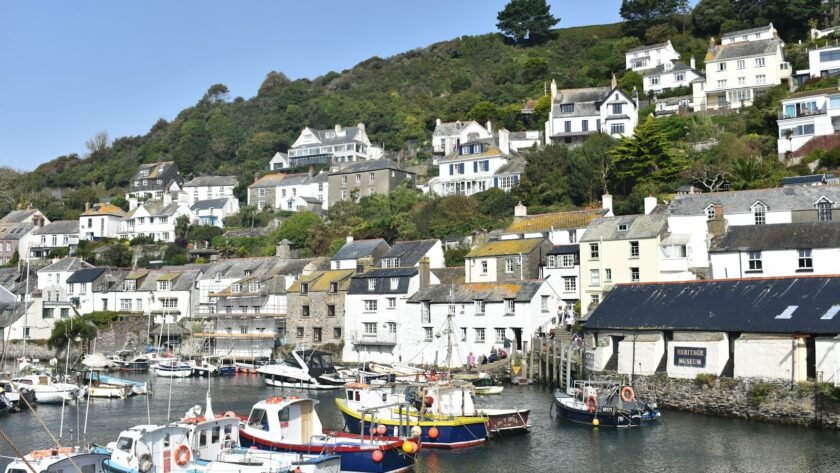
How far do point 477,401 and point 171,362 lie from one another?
30.5 meters

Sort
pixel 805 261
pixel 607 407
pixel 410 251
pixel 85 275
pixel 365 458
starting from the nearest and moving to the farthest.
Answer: pixel 365 458 < pixel 607 407 < pixel 805 261 < pixel 410 251 < pixel 85 275

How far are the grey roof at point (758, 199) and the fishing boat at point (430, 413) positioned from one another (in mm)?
25849

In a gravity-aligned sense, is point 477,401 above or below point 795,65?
below

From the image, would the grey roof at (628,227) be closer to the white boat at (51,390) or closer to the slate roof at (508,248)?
the slate roof at (508,248)

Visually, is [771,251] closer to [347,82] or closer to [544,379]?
[544,379]

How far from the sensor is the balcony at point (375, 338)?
60.9 m

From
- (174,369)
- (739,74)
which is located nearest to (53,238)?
(174,369)

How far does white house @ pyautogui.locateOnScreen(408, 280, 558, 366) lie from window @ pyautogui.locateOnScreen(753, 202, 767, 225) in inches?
560

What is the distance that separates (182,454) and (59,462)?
4438mm

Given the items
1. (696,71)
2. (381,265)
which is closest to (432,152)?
(696,71)

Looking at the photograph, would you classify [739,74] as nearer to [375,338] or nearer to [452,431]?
[375,338]

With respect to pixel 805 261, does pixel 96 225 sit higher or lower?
higher

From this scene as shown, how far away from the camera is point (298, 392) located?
52.9m

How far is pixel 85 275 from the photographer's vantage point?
284ft
